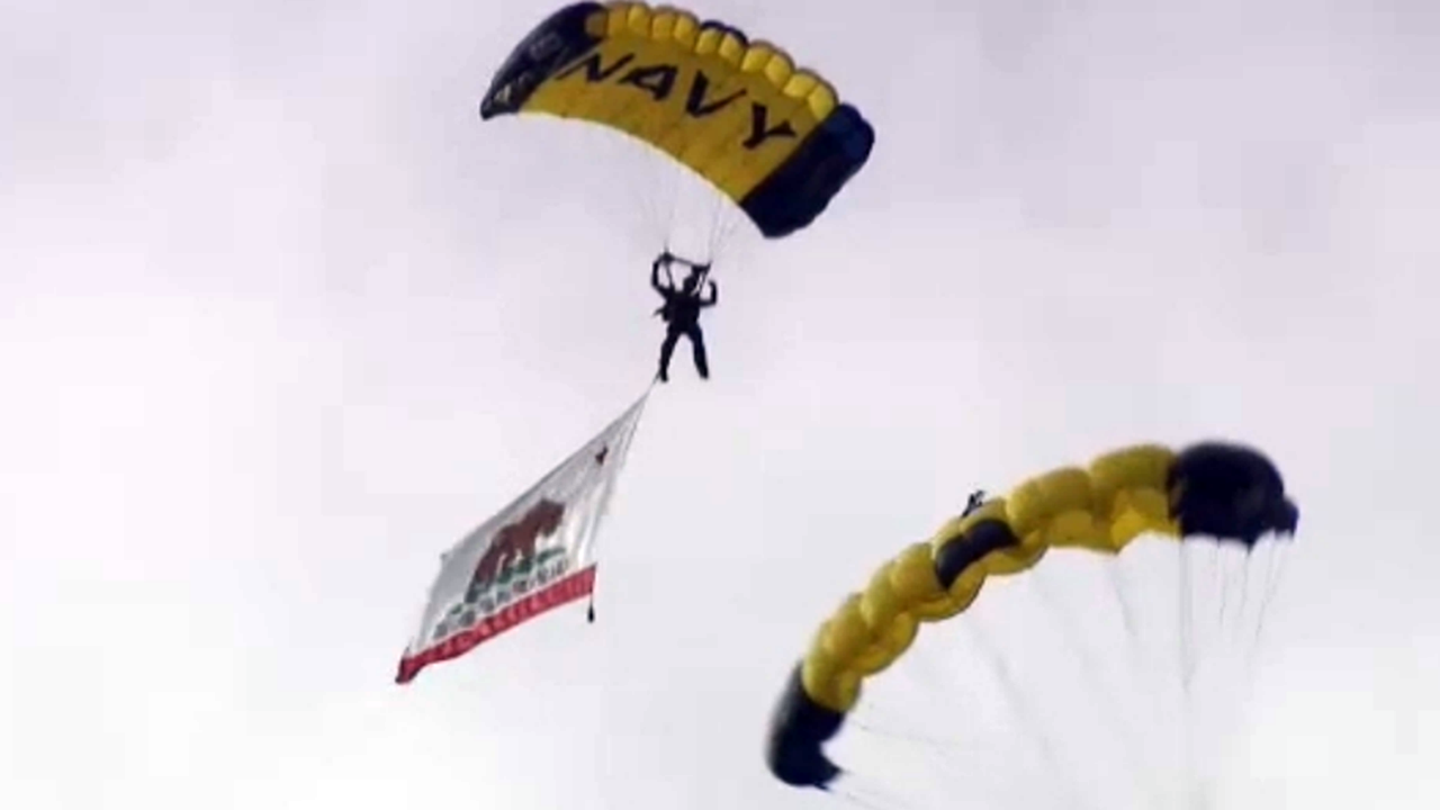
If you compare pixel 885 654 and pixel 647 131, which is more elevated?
pixel 647 131

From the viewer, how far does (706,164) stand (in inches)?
1665

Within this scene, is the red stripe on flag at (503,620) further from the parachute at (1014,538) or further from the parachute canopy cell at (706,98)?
the parachute canopy cell at (706,98)

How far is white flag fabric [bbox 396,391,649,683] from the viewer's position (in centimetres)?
4066

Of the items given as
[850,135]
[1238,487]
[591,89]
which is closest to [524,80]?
[591,89]

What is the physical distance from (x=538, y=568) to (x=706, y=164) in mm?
5057

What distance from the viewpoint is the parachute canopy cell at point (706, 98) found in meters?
41.1

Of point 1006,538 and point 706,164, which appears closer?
point 1006,538

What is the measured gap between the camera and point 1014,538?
3788 cm

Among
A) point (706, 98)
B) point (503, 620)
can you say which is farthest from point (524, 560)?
point (706, 98)

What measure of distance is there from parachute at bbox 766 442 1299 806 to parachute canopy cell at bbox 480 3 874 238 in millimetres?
4672

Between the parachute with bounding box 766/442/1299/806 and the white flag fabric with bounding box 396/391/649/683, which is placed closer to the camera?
the parachute with bounding box 766/442/1299/806

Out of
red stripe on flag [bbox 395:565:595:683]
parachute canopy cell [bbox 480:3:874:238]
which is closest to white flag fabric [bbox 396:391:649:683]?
red stripe on flag [bbox 395:565:595:683]

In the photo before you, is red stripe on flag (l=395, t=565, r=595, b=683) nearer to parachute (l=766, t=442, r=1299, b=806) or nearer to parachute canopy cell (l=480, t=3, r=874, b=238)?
parachute (l=766, t=442, r=1299, b=806)

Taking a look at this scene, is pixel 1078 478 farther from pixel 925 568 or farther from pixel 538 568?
pixel 538 568
